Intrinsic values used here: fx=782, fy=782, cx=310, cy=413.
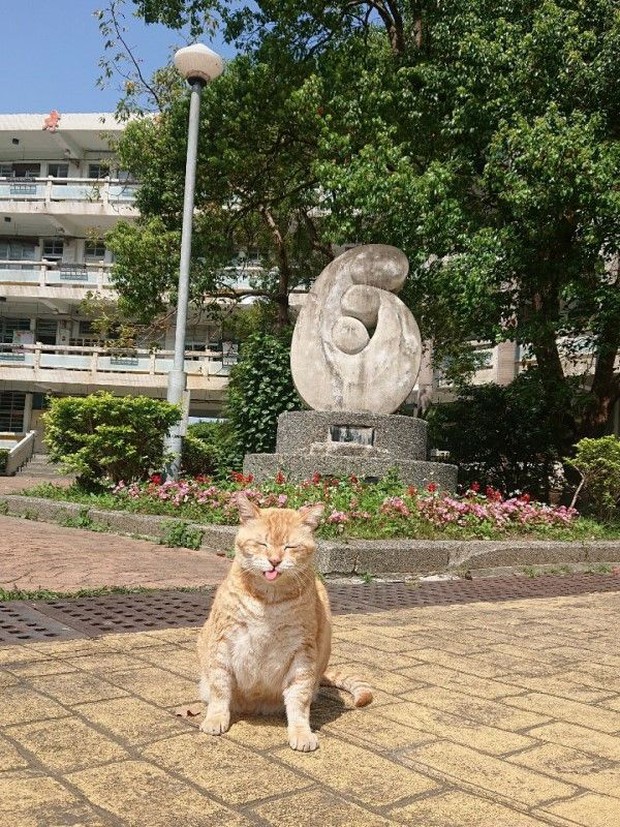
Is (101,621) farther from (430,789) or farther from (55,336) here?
(55,336)

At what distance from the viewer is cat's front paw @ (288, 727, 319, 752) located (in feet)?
9.43

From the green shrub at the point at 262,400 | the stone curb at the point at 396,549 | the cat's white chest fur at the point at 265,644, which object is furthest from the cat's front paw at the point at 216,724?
the green shrub at the point at 262,400

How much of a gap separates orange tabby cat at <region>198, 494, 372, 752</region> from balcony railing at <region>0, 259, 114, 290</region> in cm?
3398

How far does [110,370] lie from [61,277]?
19.2 ft

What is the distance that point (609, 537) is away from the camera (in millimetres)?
10273

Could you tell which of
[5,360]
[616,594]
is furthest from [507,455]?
[5,360]

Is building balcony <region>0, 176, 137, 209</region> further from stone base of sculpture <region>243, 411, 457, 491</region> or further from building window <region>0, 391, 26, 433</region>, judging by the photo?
stone base of sculpture <region>243, 411, 457, 491</region>

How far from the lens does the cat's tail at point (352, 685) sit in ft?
11.2

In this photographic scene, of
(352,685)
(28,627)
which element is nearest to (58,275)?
(28,627)

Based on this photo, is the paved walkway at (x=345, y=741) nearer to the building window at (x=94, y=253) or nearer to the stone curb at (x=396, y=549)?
the stone curb at (x=396, y=549)

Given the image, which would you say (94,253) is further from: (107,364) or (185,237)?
(185,237)

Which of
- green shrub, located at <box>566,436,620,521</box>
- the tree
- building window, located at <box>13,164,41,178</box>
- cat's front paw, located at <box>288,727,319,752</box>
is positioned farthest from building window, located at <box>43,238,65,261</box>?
cat's front paw, located at <box>288,727,319,752</box>

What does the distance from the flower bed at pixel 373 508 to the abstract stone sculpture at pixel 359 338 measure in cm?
221

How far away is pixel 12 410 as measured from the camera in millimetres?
37406
